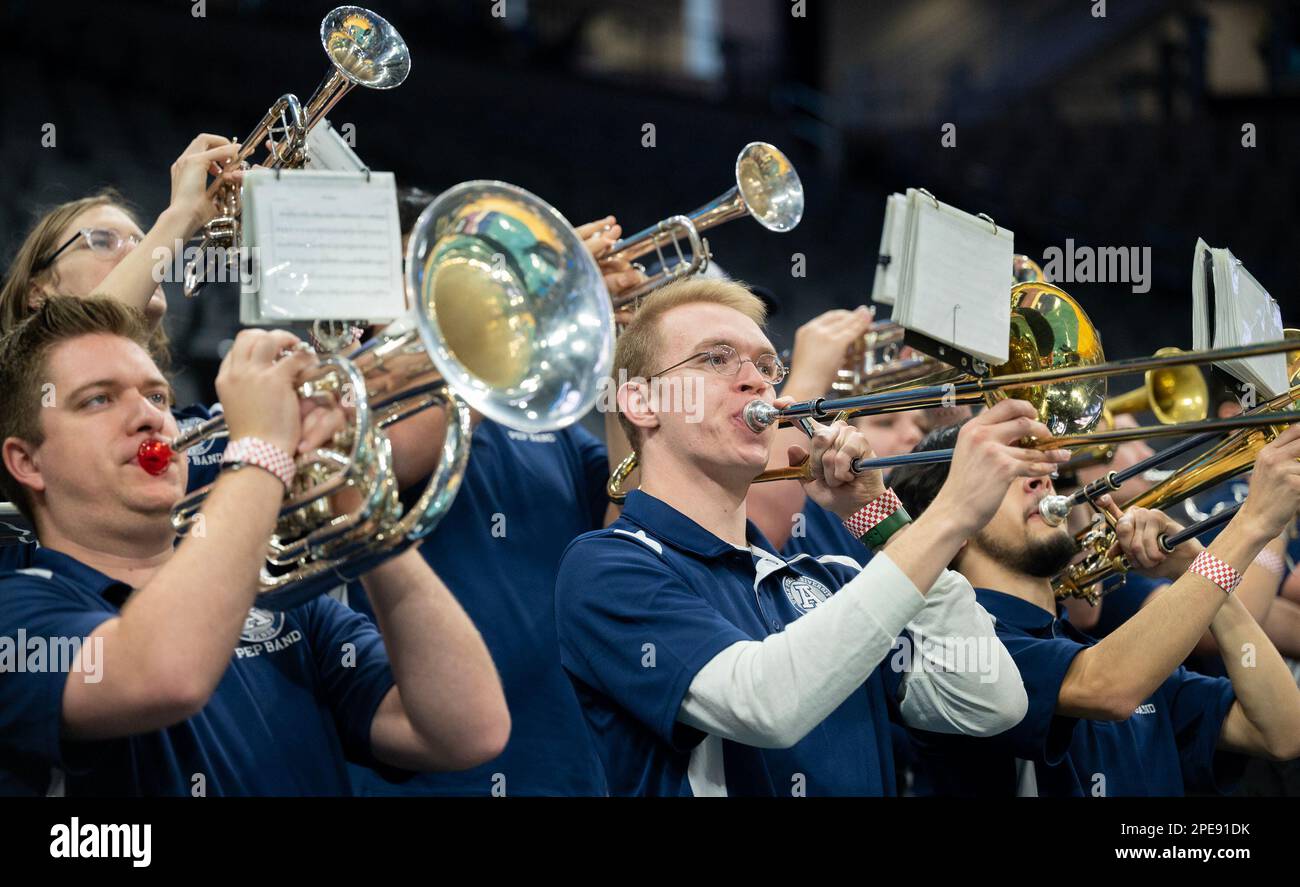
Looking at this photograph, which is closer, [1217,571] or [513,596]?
[1217,571]

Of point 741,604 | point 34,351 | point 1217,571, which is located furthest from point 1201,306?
point 34,351

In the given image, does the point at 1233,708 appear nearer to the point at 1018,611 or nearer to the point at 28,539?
the point at 1018,611

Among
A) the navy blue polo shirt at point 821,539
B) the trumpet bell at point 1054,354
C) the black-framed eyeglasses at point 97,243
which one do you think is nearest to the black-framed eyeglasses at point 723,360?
the trumpet bell at point 1054,354

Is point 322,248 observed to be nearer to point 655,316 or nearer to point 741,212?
point 655,316

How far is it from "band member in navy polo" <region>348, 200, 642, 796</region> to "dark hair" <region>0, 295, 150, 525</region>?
2.32ft

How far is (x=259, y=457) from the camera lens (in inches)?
73.6

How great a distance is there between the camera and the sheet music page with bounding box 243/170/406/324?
1844 mm

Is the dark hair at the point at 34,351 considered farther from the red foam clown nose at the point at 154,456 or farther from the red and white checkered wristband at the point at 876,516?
the red and white checkered wristband at the point at 876,516

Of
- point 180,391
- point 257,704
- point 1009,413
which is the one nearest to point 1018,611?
point 1009,413

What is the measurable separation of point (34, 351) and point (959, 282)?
1403mm

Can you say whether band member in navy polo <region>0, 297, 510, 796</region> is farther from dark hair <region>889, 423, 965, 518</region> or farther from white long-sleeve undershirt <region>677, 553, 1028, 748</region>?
dark hair <region>889, 423, 965, 518</region>

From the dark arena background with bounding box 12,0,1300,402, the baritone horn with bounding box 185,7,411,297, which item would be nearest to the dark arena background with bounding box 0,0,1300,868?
the baritone horn with bounding box 185,7,411,297

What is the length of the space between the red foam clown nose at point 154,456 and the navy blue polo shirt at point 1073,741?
57.2 inches
